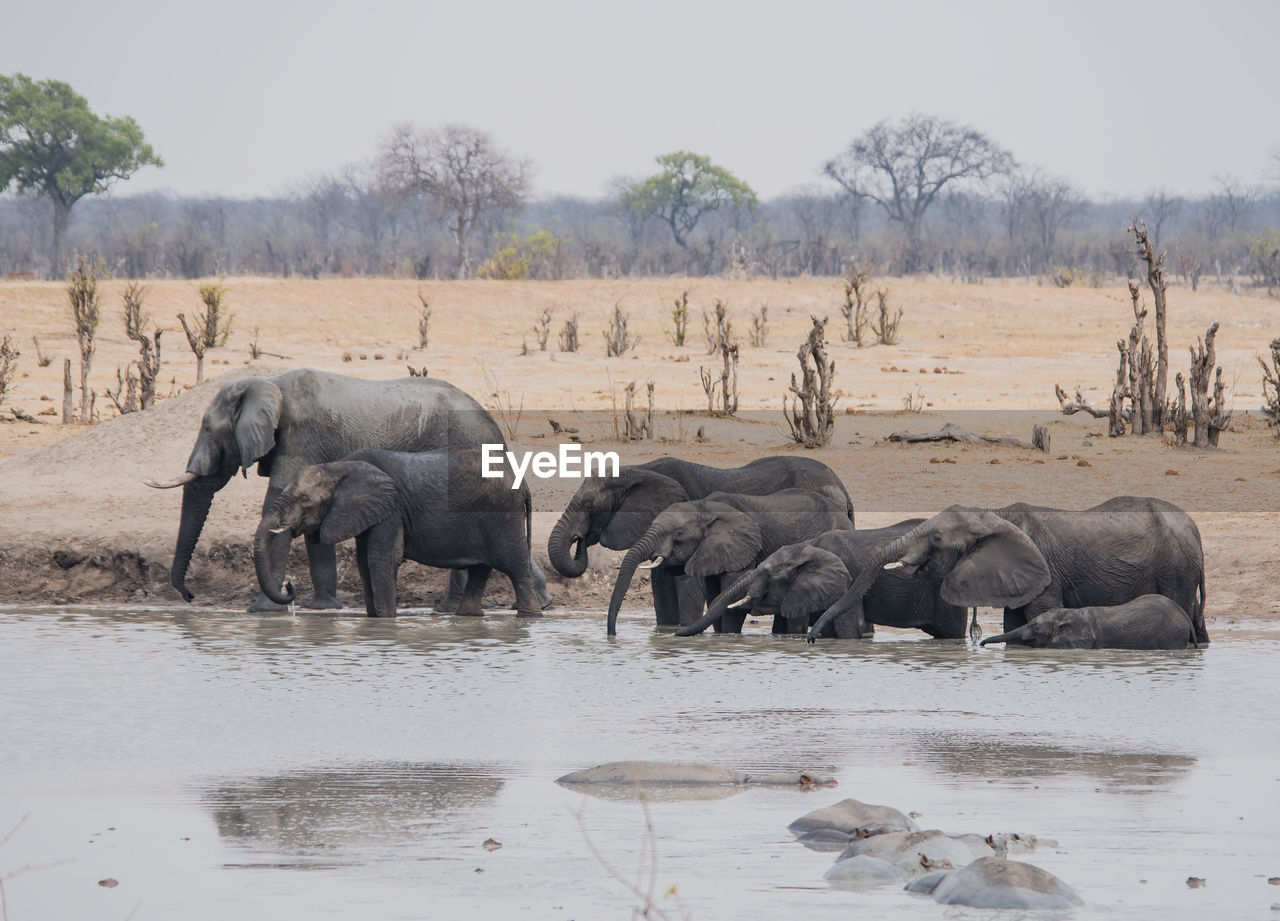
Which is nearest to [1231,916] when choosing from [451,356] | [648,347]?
[451,356]

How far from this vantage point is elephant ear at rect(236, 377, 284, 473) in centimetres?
1153

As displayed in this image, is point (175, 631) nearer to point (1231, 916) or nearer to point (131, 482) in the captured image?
point (131, 482)

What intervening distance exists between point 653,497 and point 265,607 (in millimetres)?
2507

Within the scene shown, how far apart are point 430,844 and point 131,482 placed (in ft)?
32.7

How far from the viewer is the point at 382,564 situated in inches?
432

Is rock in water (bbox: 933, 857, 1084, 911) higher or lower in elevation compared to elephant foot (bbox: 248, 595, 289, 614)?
higher

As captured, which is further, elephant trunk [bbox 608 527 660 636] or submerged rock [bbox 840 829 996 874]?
elephant trunk [bbox 608 527 660 636]

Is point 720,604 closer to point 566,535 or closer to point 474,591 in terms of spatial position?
point 566,535

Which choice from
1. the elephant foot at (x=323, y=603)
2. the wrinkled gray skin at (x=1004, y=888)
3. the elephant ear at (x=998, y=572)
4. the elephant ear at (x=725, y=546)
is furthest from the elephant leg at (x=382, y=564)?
the wrinkled gray skin at (x=1004, y=888)

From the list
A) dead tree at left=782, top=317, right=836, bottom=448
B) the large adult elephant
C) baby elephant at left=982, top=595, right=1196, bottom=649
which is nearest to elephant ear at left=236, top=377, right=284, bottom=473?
the large adult elephant

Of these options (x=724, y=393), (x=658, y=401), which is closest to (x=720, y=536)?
(x=724, y=393)

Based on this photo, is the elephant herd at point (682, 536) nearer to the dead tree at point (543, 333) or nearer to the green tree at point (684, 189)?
the dead tree at point (543, 333)

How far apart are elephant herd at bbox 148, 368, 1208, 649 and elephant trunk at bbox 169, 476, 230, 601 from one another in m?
0.01

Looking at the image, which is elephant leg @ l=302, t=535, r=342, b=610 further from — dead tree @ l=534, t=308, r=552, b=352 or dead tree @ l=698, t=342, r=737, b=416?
dead tree @ l=534, t=308, r=552, b=352
